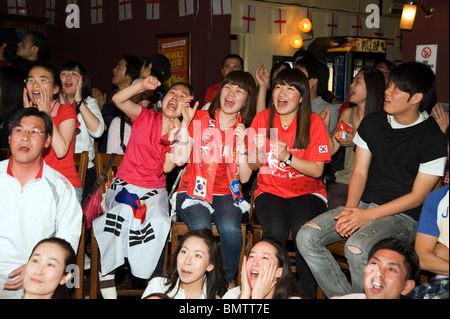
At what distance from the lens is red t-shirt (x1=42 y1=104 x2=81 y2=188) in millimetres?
3162

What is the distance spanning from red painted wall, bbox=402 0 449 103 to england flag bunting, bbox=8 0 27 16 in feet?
19.5

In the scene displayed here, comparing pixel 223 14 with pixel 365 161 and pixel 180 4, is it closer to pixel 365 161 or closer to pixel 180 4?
pixel 180 4

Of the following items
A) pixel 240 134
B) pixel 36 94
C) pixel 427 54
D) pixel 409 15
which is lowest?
pixel 240 134

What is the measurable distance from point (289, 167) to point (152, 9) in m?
4.05

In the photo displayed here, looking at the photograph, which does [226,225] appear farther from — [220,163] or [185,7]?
[185,7]

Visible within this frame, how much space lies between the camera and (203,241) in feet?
8.38

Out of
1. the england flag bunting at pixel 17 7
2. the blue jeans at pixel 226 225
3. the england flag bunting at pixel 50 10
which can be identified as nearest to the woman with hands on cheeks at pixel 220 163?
the blue jeans at pixel 226 225

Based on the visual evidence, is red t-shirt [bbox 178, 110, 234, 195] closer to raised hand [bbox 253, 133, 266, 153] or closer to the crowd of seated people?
the crowd of seated people

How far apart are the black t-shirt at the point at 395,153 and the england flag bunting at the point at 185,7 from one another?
141 inches

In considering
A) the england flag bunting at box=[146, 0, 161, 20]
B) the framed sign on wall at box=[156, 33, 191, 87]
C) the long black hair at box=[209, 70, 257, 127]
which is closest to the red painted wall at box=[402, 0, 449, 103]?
the long black hair at box=[209, 70, 257, 127]

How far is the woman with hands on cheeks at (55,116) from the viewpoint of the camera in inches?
123

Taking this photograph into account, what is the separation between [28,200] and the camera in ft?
8.57

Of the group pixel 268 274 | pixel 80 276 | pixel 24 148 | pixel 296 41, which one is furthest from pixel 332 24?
pixel 268 274
